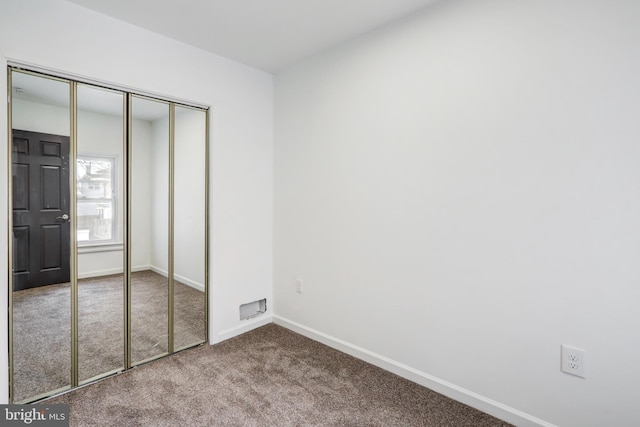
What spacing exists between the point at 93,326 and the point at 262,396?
1.32m

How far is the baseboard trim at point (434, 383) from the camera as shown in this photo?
1.83 m

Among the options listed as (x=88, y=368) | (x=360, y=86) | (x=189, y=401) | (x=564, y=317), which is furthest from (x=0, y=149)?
(x=564, y=317)

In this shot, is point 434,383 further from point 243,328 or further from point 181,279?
point 181,279

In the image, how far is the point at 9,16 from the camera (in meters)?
1.83

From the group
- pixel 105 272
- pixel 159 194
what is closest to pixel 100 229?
pixel 105 272

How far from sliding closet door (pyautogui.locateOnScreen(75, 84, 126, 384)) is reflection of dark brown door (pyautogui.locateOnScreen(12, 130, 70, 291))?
0.09m

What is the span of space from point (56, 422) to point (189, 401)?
0.74 m

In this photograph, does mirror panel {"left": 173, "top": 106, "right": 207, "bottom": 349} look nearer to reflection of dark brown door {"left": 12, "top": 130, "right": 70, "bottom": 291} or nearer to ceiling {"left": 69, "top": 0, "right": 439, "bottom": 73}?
ceiling {"left": 69, "top": 0, "right": 439, "bottom": 73}

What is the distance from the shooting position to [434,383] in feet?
7.12

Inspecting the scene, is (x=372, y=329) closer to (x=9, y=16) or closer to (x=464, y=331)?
(x=464, y=331)

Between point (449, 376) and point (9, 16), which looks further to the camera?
point (449, 376)

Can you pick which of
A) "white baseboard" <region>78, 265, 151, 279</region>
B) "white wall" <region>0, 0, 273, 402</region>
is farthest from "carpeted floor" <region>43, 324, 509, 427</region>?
"white baseboard" <region>78, 265, 151, 279</region>

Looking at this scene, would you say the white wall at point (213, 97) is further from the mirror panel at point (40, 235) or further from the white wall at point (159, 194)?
the white wall at point (159, 194)

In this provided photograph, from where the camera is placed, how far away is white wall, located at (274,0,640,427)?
1.55m
